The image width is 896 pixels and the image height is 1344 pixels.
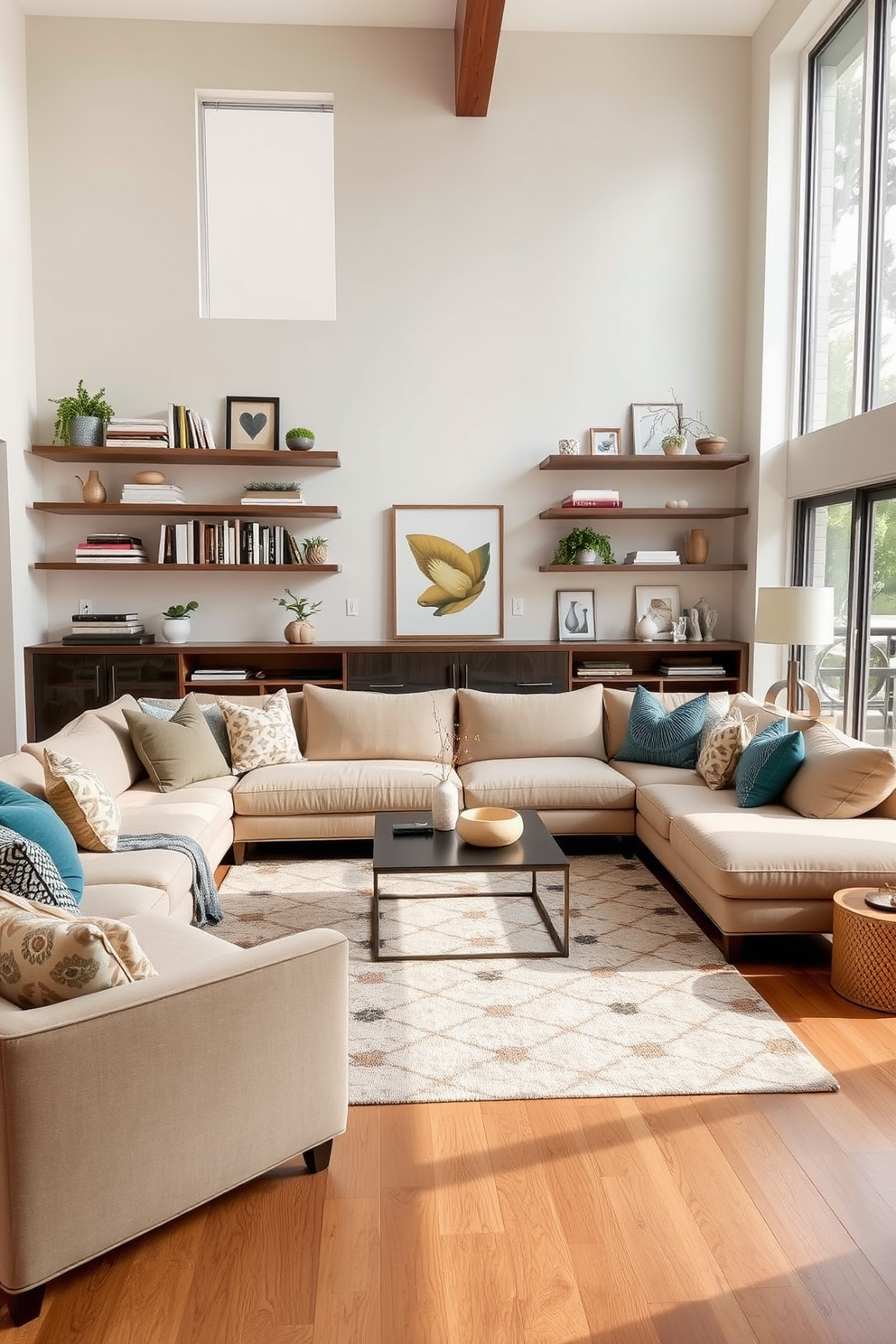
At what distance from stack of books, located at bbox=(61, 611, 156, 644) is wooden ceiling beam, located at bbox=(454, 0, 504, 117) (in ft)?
11.7

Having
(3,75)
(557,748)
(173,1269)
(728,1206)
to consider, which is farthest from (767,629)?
(3,75)

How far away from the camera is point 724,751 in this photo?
4.43 meters

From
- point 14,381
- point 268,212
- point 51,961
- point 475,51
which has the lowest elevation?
point 51,961

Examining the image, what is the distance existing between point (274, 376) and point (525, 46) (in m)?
2.46

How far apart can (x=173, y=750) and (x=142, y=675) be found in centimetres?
137

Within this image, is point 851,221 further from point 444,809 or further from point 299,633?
point 444,809

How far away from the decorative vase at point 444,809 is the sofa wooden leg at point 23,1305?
2168 millimetres

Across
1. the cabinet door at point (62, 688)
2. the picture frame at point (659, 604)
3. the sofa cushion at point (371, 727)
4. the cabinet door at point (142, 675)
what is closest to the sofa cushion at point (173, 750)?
the sofa cushion at point (371, 727)

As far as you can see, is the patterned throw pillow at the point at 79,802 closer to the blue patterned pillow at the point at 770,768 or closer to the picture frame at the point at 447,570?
the blue patterned pillow at the point at 770,768

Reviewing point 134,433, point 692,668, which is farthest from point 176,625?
point 692,668

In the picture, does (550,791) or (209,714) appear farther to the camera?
(209,714)

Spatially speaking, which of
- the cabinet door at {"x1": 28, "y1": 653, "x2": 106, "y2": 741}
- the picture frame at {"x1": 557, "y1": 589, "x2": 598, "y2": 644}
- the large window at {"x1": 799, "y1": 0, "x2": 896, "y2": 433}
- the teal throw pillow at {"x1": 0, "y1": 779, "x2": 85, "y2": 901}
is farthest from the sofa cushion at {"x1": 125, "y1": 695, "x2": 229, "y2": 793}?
the large window at {"x1": 799, "y1": 0, "x2": 896, "y2": 433}

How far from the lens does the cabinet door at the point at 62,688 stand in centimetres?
556

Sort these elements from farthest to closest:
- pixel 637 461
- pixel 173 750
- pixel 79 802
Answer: pixel 637 461 < pixel 173 750 < pixel 79 802
